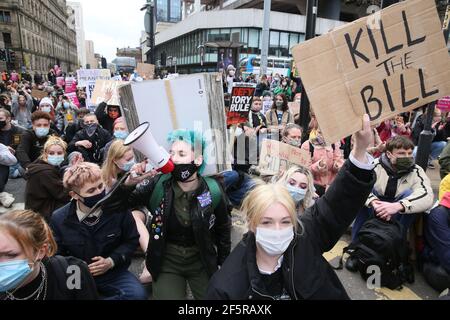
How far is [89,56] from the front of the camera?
163 metres

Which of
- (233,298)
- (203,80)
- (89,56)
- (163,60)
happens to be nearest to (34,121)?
(203,80)

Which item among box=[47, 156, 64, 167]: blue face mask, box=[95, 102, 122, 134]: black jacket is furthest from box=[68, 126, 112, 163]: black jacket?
box=[47, 156, 64, 167]: blue face mask

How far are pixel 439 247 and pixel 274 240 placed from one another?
249 cm

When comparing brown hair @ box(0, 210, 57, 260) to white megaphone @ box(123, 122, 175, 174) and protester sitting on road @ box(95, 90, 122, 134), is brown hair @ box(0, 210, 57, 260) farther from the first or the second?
protester sitting on road @ box(95, 90, 122, 134)

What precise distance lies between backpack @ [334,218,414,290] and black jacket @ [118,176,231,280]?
1.69m

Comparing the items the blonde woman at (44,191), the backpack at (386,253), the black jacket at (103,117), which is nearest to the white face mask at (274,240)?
the backpack at (386,253)

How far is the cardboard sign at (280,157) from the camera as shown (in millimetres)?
3795

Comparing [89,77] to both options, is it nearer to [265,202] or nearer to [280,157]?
[280,157]

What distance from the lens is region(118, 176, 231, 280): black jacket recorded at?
2.41 meters

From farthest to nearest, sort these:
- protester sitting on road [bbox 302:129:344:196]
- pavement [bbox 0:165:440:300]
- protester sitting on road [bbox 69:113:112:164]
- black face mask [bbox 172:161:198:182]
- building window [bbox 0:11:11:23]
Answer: building window [bbox 0:11:11:23]
protester sitting on road [bbox 69:113:112:164]
protester sitting on road [bbox 302:129:344:196]
pavement [bbox 0:165:440:300]
black face mask [bbox 172:161:198:182]

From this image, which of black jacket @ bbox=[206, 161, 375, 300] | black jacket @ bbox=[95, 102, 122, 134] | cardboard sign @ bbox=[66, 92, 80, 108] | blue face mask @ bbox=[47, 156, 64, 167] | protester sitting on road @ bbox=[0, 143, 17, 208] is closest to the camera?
black jacket @ bbox=[206, 161, 375, 300]

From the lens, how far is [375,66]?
195cm

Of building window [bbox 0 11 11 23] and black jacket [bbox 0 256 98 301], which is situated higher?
building window [bbox 0 11 11 23]
